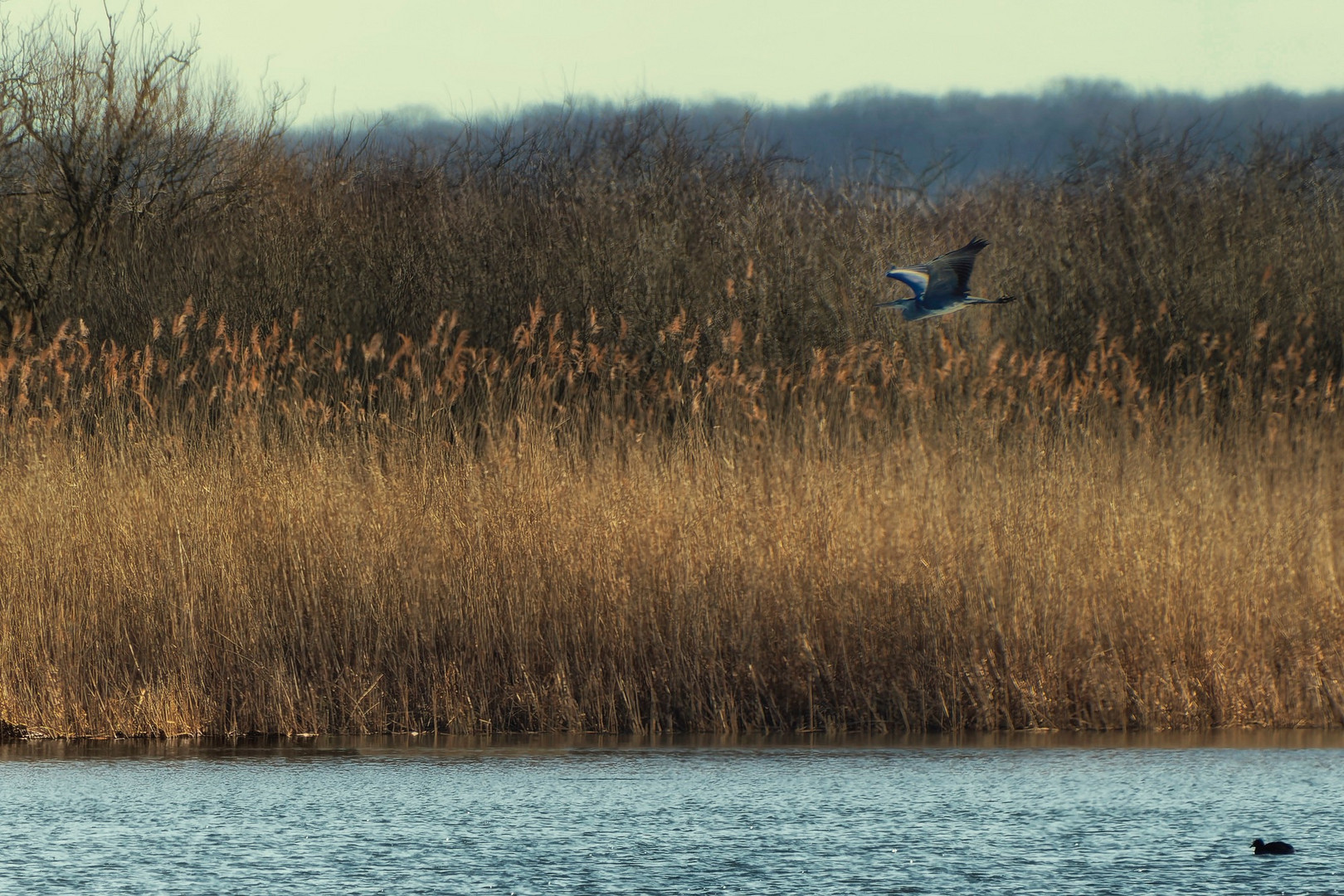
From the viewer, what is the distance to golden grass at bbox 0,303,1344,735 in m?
6.63

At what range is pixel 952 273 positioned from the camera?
22.0 feet

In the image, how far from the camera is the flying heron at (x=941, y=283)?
6.67 meters

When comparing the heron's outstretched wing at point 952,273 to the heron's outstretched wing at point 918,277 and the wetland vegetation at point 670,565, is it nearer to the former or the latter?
the heron's outstretched wing at point 918,277

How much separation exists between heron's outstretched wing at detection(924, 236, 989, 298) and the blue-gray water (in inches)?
73.5

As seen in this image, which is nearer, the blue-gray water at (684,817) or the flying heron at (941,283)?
the blue-gray water at (684,817)

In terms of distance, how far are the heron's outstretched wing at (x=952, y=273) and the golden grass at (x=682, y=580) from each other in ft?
2.98

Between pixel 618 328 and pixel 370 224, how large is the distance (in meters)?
2.97

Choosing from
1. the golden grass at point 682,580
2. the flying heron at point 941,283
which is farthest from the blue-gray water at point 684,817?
the flying heron at point 941,283

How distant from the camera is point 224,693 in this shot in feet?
22.4

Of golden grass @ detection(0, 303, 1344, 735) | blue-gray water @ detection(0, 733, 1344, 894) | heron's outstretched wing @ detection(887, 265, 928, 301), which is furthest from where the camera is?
heron's outstretched wing @ detection(887, 265, 928, 301)

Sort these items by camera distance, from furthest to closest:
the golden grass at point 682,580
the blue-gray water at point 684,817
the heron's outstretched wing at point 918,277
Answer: the heron's outstretched wing at point 918,277 < the golden grass at point 682,580 < the blue-gray water at point 684,817

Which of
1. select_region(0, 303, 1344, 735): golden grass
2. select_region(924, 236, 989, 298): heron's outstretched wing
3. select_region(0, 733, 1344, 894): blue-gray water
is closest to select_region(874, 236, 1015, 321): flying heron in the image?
select_region(924, 236, 989, 298): heron's outstretched wing

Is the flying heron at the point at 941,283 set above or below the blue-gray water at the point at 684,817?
above

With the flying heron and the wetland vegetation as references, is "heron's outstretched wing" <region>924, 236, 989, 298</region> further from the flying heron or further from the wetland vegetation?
the wetland vegetation
